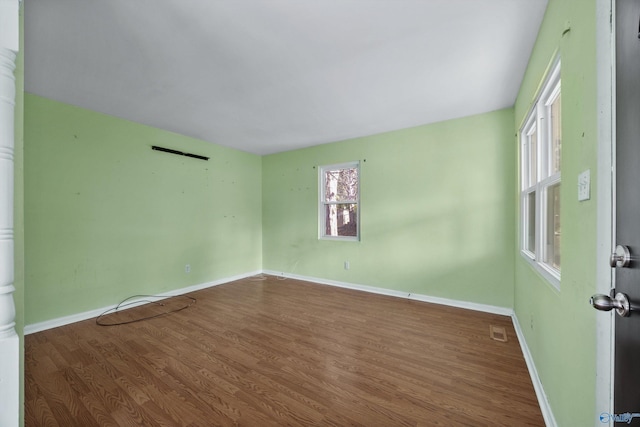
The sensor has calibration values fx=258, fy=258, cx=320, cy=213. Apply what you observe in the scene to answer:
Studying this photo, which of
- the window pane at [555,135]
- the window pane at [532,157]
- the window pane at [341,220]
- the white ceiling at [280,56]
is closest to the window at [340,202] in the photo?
the window pane at [341,220]

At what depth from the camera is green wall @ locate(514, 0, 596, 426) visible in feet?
3.20

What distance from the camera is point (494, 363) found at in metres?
2.05

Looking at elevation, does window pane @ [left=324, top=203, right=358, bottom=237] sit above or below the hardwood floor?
above

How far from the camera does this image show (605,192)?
0.87 m

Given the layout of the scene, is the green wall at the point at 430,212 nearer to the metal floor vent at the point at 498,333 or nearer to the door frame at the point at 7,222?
the metal floor vent at the point at 498,333

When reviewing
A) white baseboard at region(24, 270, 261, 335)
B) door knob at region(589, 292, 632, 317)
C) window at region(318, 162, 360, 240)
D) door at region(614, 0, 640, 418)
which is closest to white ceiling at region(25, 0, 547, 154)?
door at region(614, 0, 640, 418)

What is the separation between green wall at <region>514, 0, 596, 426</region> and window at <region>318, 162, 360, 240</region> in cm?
277

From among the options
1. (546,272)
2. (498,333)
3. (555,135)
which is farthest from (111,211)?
(498,333)

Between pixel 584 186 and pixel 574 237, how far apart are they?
27 centimetres

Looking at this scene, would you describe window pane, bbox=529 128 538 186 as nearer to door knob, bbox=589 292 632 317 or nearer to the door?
the door

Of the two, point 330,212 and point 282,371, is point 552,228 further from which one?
point 330,212

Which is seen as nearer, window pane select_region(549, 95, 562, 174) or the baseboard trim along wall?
the baseboard trim along wall

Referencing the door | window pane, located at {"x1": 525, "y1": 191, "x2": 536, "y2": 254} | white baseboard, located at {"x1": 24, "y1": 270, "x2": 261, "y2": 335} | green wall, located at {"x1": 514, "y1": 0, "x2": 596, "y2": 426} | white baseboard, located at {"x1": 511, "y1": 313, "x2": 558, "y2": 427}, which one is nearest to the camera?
the door

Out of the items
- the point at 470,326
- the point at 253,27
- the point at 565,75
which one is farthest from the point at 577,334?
the point at 253,27
